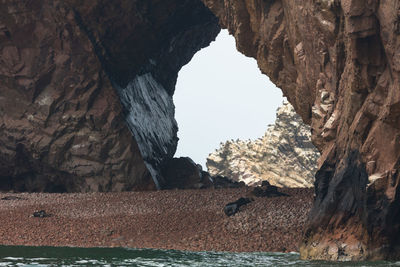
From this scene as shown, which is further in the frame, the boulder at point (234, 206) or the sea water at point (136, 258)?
the boulder at point (234, 206)

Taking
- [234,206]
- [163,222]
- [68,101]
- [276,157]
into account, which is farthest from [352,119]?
[276,157]

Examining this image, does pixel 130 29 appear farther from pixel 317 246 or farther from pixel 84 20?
pixel 317 246

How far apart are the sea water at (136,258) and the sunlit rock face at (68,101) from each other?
15.7 m

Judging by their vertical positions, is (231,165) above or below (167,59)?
below

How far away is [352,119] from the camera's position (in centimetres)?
1923

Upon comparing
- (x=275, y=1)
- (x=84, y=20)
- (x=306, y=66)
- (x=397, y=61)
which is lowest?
(x=397, y=61)

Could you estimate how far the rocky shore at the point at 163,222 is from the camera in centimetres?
2603

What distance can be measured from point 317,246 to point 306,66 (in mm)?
8032

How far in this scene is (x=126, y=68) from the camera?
44.2m

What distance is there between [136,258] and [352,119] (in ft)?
31.6

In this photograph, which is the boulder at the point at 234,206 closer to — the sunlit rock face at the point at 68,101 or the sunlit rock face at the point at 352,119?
the sunlit rock face at the point at 352,119

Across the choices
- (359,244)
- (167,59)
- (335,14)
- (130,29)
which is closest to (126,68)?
(130,29)

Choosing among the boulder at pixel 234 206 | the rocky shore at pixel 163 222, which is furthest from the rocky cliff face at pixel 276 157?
the boulder at pixel 234 206

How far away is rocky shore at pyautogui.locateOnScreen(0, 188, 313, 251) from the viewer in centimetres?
2603
